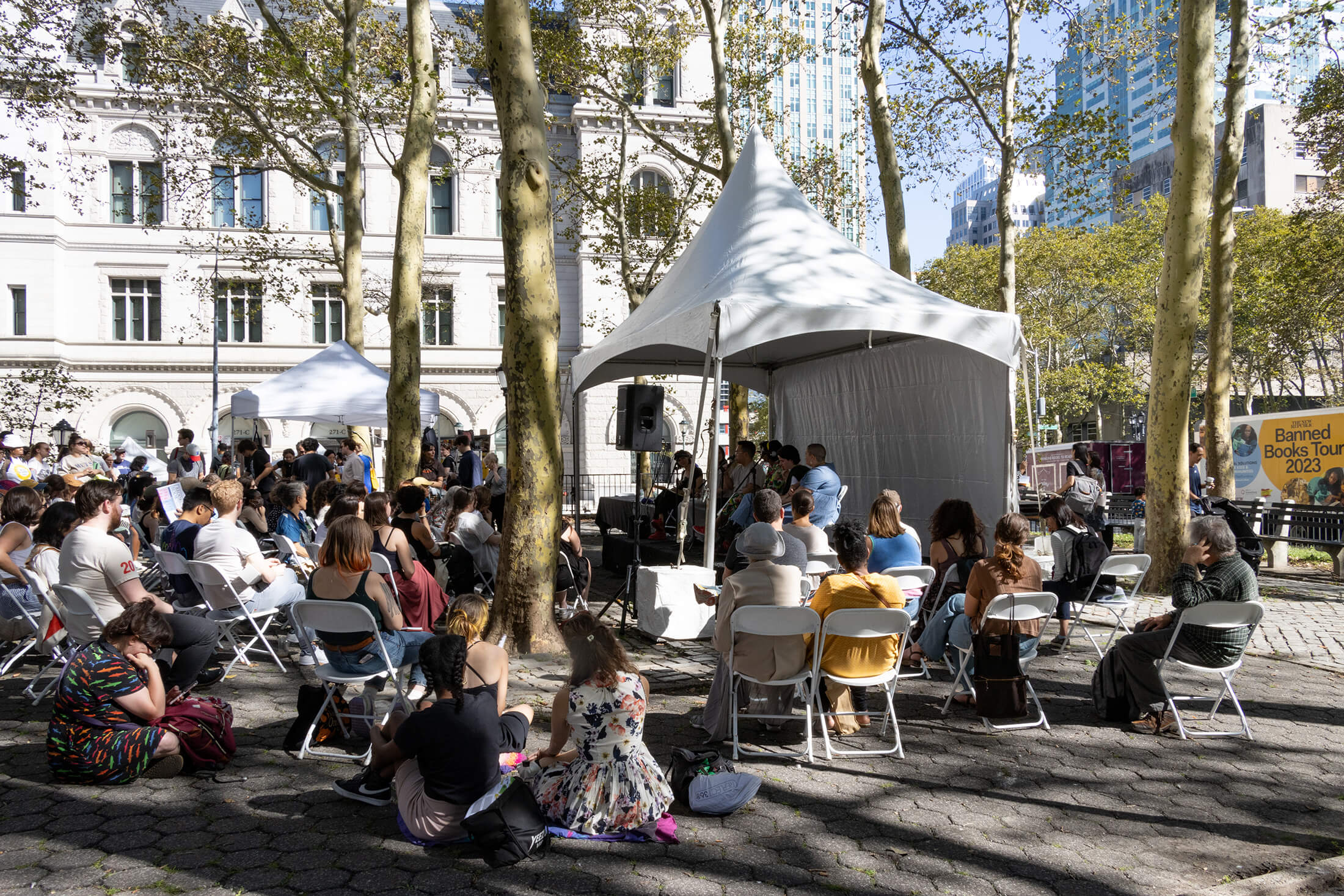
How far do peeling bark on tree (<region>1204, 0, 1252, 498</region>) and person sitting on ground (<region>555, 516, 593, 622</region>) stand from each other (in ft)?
31.4

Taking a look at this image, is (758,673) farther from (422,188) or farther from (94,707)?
(422,188)

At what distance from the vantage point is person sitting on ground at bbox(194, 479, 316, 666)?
6.43 meters

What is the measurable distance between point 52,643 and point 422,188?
→ 8044 mm

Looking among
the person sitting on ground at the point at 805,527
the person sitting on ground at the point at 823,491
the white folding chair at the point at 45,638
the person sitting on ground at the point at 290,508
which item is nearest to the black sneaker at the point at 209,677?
the white folding chair at the point at 45,638

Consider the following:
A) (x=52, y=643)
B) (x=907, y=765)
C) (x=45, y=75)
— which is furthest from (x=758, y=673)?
(x=45, y=75)

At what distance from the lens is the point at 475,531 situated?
847cm

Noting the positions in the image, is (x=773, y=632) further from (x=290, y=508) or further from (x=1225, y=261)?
(x=1225, y=261)

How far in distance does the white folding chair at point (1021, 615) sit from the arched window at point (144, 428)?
32616 millimetres

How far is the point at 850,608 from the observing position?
4.93 metres

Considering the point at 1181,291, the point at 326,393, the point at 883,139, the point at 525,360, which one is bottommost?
the point at 525,360

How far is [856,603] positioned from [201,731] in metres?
3.39

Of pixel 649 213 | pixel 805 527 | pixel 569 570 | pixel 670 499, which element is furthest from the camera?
pixel 649 213

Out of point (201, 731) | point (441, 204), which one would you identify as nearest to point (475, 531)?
point (201, 731)

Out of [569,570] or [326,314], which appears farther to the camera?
[326,314]
